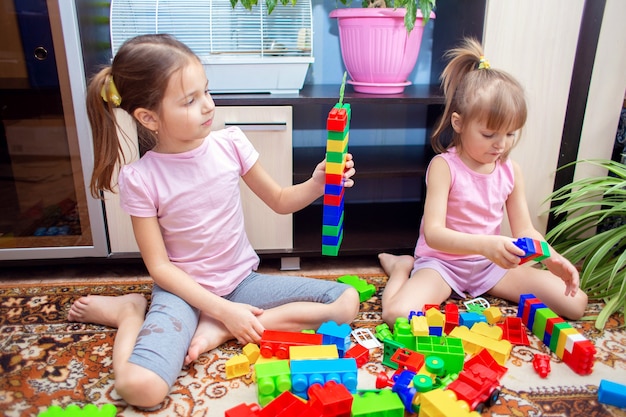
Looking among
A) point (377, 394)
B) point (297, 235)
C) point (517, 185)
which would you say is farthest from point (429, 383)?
point (297, 235)

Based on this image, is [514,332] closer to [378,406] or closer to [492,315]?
[492,315]

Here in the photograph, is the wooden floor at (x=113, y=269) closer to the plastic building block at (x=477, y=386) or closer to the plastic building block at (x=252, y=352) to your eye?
the plastic building block at (x=252, y=352)

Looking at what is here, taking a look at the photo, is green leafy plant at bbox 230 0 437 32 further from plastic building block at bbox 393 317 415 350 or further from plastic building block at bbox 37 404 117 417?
plastic building block at bbox 37 404 117 417

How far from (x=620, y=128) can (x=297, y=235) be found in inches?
40.9

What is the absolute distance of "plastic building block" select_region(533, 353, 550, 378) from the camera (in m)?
1.02

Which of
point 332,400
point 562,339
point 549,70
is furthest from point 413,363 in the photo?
point 549,70

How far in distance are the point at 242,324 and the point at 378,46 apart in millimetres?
865

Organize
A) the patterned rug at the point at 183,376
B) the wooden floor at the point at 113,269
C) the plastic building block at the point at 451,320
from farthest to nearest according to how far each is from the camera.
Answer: the wooden floor at the point at 113,269
the plastic building block at the point at 451,320
the patterned rug at the point at 183,376

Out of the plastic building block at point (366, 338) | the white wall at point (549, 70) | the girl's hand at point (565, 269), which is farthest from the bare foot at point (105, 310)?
the white wall at point (549, 70)

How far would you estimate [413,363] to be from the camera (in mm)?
1001

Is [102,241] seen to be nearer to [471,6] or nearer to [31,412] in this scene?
[31,412]

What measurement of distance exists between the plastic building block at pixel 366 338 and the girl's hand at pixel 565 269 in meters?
0.43

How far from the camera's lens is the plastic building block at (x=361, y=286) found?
133cm

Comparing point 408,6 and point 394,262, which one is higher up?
point 408,6
